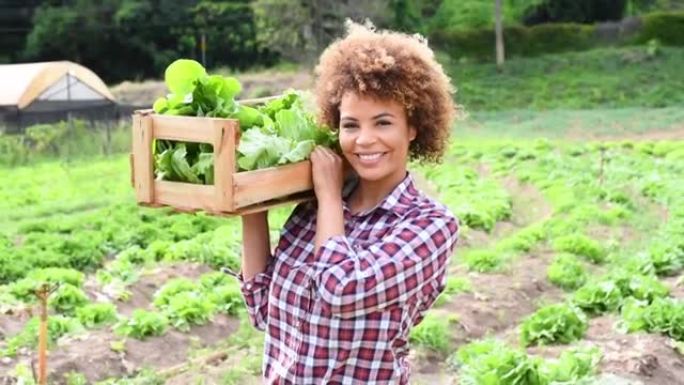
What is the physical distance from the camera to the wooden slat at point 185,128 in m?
3.06

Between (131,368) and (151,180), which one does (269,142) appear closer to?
(151,180)

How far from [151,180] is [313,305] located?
0.61 m

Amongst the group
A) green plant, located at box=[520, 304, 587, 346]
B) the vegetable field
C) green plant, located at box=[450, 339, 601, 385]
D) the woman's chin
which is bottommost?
the vegetable field

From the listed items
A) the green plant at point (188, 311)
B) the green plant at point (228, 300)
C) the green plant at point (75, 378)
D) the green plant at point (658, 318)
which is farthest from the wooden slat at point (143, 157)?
the green plant at point (228, 300)

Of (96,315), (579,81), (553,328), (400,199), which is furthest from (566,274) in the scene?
(579,81)

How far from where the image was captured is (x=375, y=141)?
119 inches

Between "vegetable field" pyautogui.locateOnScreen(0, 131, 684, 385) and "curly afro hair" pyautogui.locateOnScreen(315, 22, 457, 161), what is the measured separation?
1268 mm

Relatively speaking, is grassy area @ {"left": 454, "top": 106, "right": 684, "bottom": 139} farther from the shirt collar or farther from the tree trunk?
the shirt collar

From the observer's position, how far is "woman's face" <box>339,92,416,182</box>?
120 inches

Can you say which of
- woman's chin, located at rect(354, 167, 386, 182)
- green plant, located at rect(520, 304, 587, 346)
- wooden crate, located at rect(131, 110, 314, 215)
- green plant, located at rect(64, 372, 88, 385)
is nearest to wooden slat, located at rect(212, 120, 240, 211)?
wooden crate, located at rect(131, 110, 314, 215)

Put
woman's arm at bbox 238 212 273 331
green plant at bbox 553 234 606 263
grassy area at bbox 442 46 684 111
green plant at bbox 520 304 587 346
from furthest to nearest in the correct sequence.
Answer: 1. grassy area at bbox 442 46 684 111
2. green plant at bbox 553 234 606 263
3. green plant at bbox 520 304 587 346
4. woman's arm at bbox 238 212 273 331

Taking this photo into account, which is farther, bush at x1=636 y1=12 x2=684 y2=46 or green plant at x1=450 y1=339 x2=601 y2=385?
Answer: bush at x1=636 y1=12 x2=684 y2=46

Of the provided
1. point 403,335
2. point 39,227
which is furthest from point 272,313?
point 39,227

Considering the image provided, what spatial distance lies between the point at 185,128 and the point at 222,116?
0.12 metres
